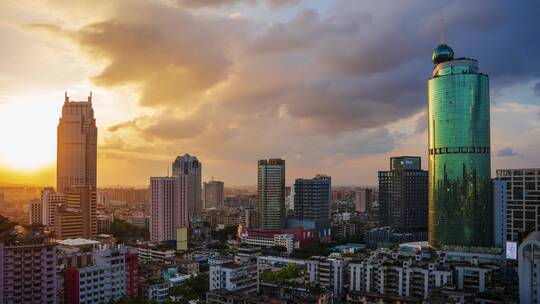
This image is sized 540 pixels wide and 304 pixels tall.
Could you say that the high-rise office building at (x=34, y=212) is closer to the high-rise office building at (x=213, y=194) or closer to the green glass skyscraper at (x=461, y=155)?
the green glass skyscraper at (x=461, y=155)

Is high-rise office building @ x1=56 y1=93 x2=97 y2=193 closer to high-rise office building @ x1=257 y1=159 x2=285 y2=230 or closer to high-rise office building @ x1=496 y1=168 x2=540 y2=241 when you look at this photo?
high-rise office building @ x1=257 y1=159 x2=285 y2=230

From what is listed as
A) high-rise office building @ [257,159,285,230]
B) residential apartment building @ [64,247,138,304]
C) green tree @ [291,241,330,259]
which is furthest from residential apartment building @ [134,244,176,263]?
high-rise office building @ [257,159,285,230]

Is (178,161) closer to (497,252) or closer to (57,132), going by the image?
(57,132)

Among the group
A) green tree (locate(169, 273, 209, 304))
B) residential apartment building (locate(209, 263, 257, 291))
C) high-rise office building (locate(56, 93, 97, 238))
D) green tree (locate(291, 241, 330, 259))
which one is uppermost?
high-rise office building (locate(56, 93, 97, 238))

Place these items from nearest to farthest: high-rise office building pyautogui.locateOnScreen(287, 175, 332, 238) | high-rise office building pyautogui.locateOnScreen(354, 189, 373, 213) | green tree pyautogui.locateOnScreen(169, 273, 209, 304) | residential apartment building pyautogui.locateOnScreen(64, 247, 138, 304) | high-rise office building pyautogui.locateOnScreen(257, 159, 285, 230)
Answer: residential apartment building pyautogui.locateOnScreen(64, 247, 138, 304) < green tree pyautogui.locateOnScreen(169, 273, 209, 304) < high-rise office building pyautogui.locateOnScreen(257, 159, 285, 230) < high-rise office building pyautogui.locateOnScreen(287, 175, 332, 238) < high-rise office building pyautogui.locateOnScreen(354, 189, 373, 213)

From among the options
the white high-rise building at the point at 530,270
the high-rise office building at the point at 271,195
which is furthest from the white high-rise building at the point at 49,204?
the white high-rise building at the point at 530,270
